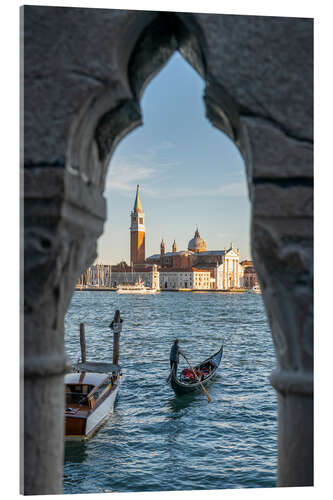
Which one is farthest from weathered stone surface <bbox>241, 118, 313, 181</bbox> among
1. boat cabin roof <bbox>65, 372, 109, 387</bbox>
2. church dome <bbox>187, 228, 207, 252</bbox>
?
church dome <bbox>187, 228, 207, 252</bbox>

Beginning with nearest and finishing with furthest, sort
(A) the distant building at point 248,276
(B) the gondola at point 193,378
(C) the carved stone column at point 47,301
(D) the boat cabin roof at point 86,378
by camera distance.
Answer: (C) the carved stone column at point 47,301, (D) the boat cabin roof at point 86,378, (B) the gondola at point 193,378, (A) the distant building at point 248,276

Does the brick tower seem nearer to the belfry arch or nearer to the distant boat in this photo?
the distant boat

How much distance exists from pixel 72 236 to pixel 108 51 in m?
0.61

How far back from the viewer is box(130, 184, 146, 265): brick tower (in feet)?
282

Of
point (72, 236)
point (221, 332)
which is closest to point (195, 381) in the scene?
point (72, 236)

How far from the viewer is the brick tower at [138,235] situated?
282 ft

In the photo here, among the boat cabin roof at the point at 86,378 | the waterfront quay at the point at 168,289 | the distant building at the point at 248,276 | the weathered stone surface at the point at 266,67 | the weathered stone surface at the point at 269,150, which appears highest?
the weathered stone surface at the point at 266,67

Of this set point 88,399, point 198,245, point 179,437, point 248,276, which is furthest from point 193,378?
point 198,245

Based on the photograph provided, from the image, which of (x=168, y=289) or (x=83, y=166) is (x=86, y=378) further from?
(x=168, y=289)

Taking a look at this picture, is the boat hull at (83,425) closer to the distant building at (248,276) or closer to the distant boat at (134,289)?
the distant boat at (134,289)

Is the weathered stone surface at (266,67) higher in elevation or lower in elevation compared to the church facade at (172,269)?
higher

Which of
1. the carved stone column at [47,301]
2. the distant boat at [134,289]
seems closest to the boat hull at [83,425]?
the carved stone column at [47,301]

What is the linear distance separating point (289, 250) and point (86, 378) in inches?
368

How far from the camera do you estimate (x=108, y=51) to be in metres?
1.74
